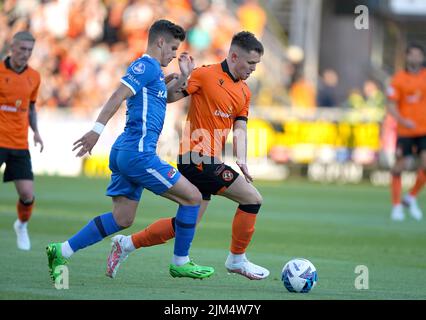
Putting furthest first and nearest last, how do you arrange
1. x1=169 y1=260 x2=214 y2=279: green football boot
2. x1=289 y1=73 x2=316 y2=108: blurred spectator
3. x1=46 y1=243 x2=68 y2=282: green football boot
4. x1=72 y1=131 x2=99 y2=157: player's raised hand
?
x1=289 y1=73 x2=316 y2=108: blurred spectator → x1=169 y1=260 x2=214 y2=279: green football boot → x1=46 y1=243 x2=68 y2=282: green football boot → x1=72 y1=131 x2=99 y2=157: player's raised hand

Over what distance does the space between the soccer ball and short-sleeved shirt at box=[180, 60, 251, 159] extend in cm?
127

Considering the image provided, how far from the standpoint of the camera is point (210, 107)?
28.3 feet

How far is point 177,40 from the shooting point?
818 cm

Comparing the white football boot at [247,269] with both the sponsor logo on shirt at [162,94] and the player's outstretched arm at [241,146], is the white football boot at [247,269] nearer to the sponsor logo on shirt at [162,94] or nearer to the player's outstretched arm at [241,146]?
the player's outstretched arm at [241,146]

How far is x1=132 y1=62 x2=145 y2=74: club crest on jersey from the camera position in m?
7.89

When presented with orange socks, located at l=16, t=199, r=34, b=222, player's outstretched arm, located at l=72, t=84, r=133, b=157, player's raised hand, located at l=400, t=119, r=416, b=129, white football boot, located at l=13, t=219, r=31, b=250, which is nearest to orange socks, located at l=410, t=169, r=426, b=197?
player's raised hand, located at l=400, t=119, r=416, b=129

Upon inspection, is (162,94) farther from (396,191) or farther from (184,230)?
(396,191)

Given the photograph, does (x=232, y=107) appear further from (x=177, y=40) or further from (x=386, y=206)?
(x=386, y=206)

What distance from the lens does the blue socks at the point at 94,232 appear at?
8.08m

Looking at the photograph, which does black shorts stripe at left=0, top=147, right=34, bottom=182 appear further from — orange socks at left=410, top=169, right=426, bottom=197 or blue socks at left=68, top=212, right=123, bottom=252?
orange socks at left=410, top=169, right=426, bottom=197

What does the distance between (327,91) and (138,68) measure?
19.4 m

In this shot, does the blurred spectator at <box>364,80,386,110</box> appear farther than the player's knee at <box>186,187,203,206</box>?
Yes

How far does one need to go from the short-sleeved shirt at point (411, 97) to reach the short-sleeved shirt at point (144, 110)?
8.05 meters
